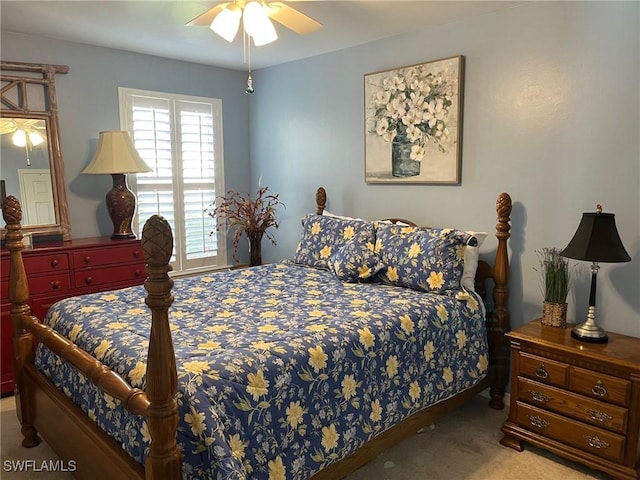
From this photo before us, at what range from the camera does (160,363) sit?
1368 mm

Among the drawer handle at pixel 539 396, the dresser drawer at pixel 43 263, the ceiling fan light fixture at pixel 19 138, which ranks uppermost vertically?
the ceiling fan light fixture at pixel 19 138

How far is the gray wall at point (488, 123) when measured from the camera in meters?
2.48

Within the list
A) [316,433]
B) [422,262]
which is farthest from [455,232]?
[316,433]

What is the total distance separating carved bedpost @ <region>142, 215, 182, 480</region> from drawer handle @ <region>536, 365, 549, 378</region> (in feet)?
5.98

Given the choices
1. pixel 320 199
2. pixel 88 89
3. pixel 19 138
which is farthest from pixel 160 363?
pixel 88 89

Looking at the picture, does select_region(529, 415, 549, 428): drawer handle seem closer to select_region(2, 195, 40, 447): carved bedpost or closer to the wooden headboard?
the wooden headboard

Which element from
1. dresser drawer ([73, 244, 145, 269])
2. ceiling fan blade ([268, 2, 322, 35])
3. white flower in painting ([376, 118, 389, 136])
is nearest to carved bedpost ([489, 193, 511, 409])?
white flower in painting ([376, 118, 389, 136])

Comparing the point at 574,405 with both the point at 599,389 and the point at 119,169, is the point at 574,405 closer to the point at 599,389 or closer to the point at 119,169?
the point at 599,389

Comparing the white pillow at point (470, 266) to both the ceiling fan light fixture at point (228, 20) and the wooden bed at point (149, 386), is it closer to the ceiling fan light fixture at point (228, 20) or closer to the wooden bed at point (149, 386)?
the wooden bed at point (149, 386)

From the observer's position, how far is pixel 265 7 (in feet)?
7.66

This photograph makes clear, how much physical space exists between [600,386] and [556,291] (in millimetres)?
538

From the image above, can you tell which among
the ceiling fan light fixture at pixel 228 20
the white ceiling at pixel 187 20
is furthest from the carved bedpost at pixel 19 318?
the ceiling fan light fixture at pixel 228 20

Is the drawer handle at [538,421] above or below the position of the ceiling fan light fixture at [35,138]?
below

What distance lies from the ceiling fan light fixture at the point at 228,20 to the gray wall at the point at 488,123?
1.40 meters
